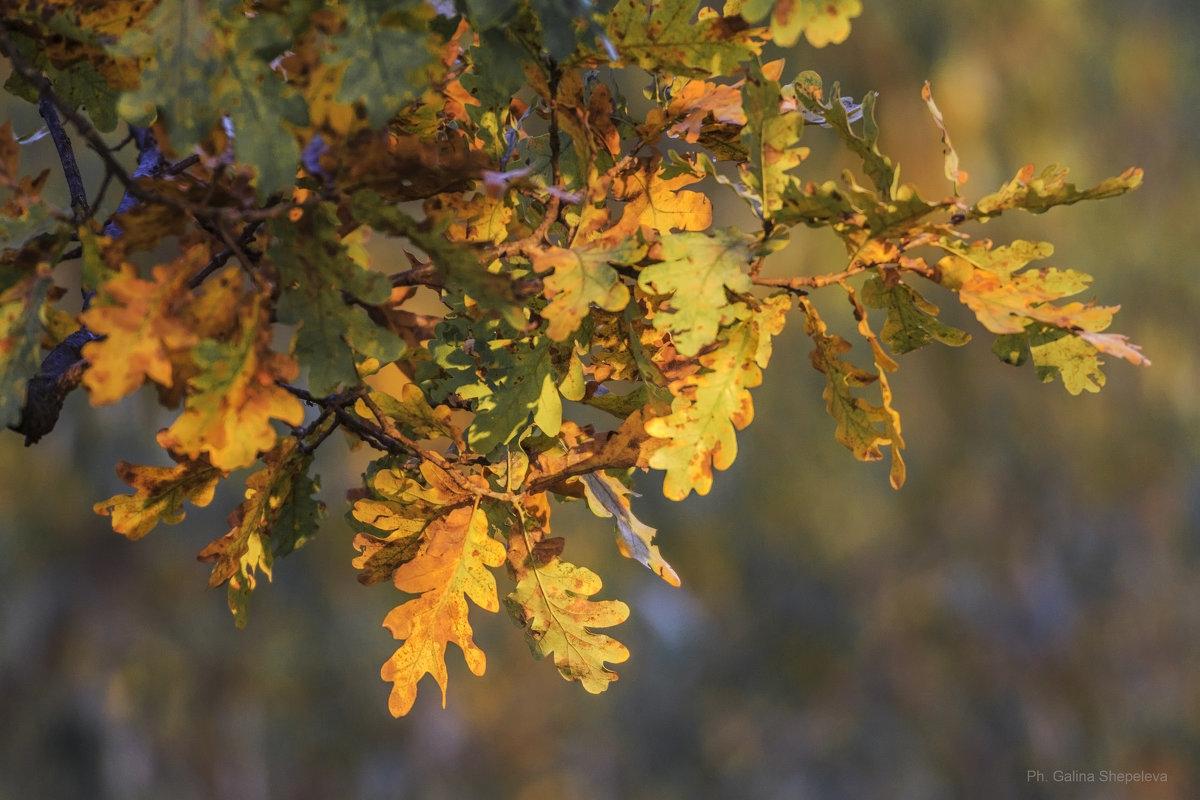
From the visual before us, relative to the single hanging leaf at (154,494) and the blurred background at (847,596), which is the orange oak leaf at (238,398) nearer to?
the single hanging leaf at (154,494)

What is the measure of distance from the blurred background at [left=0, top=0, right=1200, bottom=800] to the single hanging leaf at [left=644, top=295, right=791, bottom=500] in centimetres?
318

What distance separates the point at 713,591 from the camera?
15.5 ft

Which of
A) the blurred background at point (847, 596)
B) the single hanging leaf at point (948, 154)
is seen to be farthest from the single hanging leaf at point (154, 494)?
the blurred background at point (847, 596)

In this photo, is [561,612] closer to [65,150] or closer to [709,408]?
[709,408]

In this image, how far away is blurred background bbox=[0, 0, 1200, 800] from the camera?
404 cm

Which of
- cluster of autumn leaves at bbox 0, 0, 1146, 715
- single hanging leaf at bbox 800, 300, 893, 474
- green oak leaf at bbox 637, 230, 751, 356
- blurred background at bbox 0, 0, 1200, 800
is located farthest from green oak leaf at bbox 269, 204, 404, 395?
blurred background at bbox 0, 0, 1200, 800

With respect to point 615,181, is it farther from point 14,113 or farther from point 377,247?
point 14,113

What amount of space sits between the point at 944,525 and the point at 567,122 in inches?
173

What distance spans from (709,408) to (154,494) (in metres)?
0.39

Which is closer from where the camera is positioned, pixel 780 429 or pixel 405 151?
pixel 405 151

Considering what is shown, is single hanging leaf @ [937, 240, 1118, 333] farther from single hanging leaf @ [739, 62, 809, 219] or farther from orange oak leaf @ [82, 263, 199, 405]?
orange oak leaf @ [82, 263, 199, 405]

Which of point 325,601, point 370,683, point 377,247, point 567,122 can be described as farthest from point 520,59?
point 370,683

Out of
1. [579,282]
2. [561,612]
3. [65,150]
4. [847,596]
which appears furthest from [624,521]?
[847,596]

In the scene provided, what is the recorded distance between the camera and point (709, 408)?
721 mm
